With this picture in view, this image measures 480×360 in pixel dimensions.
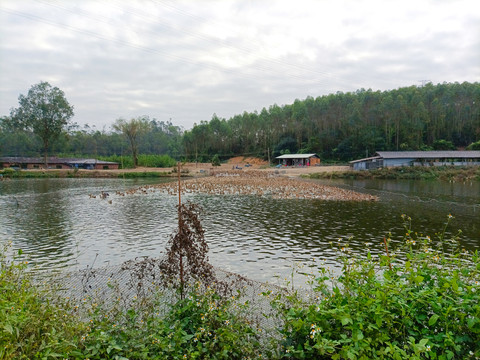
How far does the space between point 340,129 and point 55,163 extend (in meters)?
73.8

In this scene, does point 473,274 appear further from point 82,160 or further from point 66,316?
point 82,160

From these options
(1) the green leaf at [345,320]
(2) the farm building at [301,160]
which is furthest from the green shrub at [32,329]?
(2) the farm building at [301,160]

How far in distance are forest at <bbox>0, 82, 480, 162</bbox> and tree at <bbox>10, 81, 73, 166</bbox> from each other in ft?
18.1

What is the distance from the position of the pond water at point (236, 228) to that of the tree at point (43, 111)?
176 ft

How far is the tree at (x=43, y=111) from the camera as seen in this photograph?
235ft

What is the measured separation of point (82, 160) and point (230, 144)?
142 ft

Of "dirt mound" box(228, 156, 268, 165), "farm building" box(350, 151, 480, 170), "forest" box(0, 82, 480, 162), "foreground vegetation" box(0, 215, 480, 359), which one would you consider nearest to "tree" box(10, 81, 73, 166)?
"forest" box(0, 82, 480, 162)

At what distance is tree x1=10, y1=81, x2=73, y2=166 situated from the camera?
71.6 meters

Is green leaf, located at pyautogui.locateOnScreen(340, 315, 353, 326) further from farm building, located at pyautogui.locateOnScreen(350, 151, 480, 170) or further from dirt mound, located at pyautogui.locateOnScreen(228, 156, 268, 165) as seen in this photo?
dirt mound, located at pyautogui.locateOnScreen(228, 156, 268, 165)

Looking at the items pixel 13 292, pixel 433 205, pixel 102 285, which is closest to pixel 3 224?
pixel 102 285

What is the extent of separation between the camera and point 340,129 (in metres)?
79.4

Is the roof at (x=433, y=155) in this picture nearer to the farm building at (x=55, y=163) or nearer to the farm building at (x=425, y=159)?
the farm building at (x=425, y=159)

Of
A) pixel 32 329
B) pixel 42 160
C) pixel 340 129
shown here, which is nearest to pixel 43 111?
pixel 42 160

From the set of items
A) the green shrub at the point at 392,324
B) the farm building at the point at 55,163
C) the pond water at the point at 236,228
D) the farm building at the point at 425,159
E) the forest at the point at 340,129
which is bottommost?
the pond water at the point at 236,228
